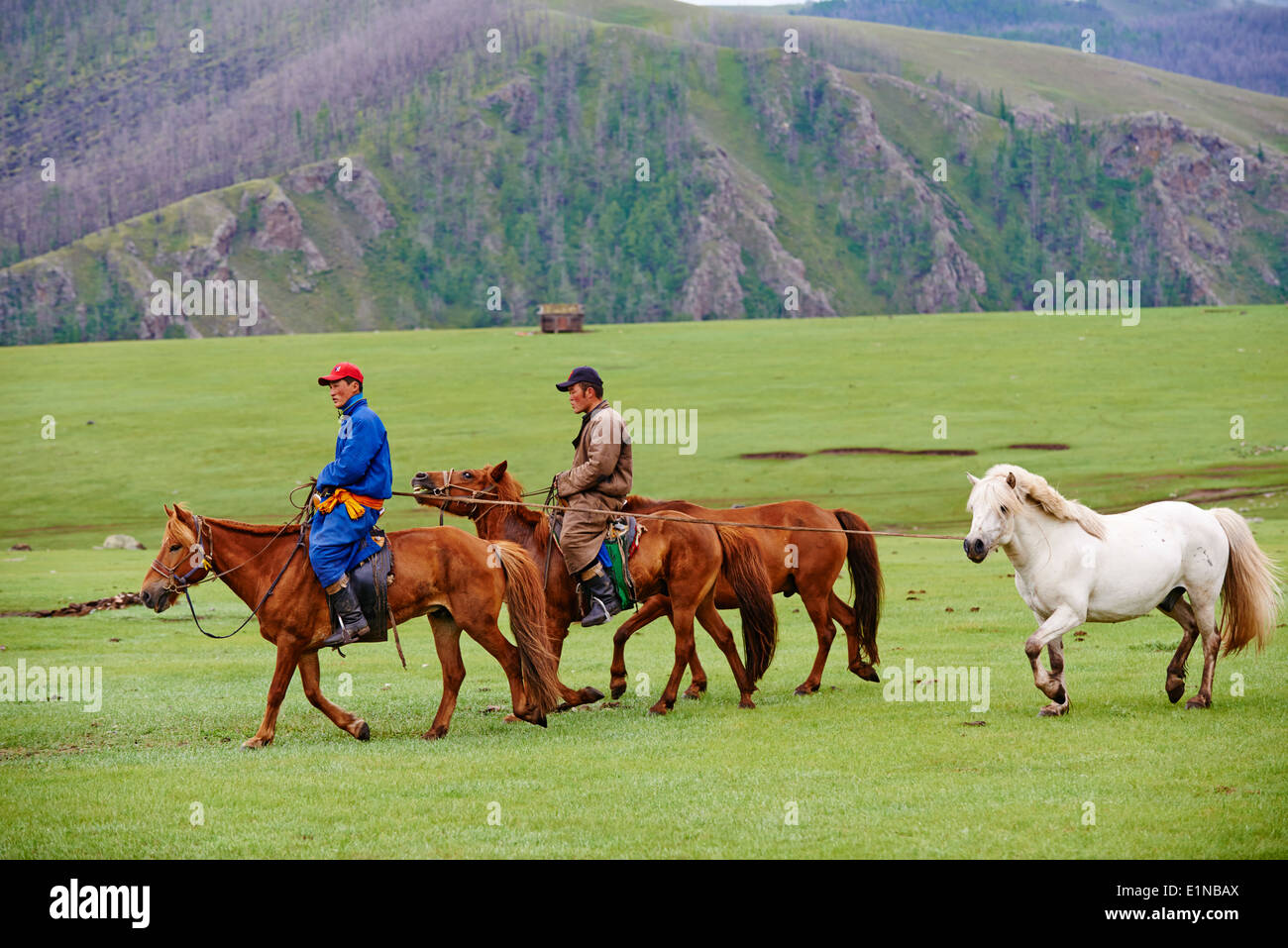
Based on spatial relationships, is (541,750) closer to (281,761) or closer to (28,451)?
(281,761)

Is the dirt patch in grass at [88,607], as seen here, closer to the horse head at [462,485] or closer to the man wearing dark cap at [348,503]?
the horse head at [462,485]

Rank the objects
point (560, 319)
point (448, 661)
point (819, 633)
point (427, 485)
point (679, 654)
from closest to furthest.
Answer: point (448, 661) < point (679, 654) < point (427, 485) < point (819, 633) < point (560, 319)

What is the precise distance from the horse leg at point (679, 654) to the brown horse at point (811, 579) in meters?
0.83

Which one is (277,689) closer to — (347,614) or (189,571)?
(347,614)

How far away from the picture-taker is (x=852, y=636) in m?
15.1

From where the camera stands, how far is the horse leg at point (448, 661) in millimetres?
12453

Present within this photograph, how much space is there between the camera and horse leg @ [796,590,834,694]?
1459 centimetres

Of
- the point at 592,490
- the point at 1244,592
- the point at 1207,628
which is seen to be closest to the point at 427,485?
the point at 592,490

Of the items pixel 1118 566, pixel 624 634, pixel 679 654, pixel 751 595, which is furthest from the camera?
pixel 624 634

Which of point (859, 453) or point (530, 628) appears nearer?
point (530, 628)

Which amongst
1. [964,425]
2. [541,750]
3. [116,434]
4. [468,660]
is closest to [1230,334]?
[964,425]

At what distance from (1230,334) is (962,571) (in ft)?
189

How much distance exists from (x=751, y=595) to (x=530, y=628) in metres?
2.89
